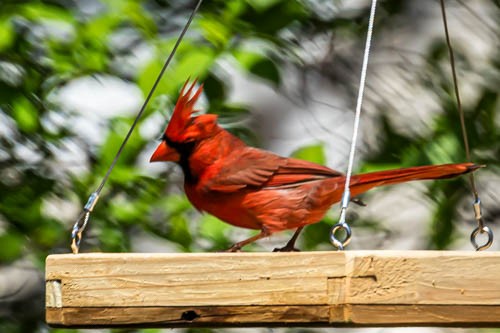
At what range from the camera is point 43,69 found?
2904mm

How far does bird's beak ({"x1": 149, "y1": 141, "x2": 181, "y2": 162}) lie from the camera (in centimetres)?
201

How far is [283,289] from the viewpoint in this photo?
5.31 feet

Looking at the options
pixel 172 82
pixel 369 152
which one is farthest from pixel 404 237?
pixel 172 82

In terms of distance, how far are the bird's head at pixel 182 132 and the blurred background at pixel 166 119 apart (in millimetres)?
448

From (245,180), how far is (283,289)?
16.9 inches

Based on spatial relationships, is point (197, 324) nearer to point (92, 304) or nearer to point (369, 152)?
Answer: point (92, 304)

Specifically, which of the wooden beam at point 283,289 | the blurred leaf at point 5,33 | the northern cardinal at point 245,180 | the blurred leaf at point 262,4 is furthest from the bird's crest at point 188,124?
the blurred leaf at point 5,33

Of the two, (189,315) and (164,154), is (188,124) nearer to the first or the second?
(164,154)

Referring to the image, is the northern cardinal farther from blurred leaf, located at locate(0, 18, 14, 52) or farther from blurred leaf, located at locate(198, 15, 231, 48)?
blurred leaf, located at locate(0, 18, 14, 52)

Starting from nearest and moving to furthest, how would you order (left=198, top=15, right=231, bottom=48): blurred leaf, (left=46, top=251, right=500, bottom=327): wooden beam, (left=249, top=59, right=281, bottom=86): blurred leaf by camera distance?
(left=46, top=251, right=500, bottom=327): wooden beam, (left=249, top=59, right=281, bottom=86): blurred leaf, (left=198, top=15, right=231, bottom=48): blurred leaf

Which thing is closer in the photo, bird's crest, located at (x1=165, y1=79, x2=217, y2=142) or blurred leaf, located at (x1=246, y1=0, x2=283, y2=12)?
bird's crest, located at (x1=165, y1=79, x2=217, y2=142)

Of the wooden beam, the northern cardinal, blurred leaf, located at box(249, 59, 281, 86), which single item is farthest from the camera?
blurred leaf, located at box(249, 59, 281, 86)

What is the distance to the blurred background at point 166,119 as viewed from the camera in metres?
2.68

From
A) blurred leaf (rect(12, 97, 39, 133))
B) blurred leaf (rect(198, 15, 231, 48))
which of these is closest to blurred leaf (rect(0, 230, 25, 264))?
blurred leaf (rect(12, 97, 39, 133))
